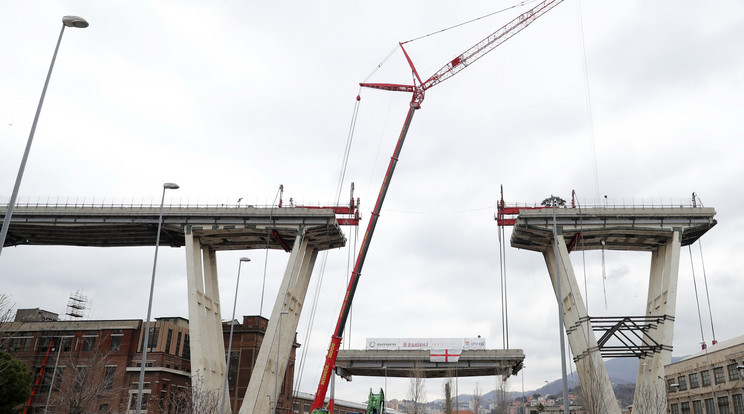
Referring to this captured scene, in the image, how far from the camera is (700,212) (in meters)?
62.2

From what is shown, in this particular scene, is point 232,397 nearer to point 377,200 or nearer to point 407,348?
point 407,348

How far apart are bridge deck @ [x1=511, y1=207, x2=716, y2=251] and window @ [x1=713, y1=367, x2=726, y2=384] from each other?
16024 millimetres

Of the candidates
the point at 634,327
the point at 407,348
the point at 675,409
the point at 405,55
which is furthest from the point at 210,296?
the point at 675,409

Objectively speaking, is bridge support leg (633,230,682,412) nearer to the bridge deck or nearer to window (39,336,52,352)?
the bridge deck

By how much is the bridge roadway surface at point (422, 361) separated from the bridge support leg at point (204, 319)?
49.2 ft

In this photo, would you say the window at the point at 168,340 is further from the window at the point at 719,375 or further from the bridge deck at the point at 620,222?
the window at the point at 719,375

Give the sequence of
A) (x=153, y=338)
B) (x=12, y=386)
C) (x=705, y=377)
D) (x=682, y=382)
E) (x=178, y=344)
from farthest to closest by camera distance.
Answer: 1. (x=682, y=382)
2. (x=178, y=344)
3. (x=705, y=377)
4. (x=153, y=338)
5. (x=12, y=386)

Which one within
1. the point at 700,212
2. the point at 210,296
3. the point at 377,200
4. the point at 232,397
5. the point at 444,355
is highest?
the point at 700,212

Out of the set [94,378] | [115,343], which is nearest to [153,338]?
[115,343]

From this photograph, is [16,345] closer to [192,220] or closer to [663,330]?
[192,220]

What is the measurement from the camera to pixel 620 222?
6291 cm

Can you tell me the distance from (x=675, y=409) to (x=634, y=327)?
100 ft

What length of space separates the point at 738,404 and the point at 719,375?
5.90 meters

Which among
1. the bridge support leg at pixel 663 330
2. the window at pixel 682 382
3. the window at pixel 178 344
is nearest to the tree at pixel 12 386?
the window at pixel 178 344
